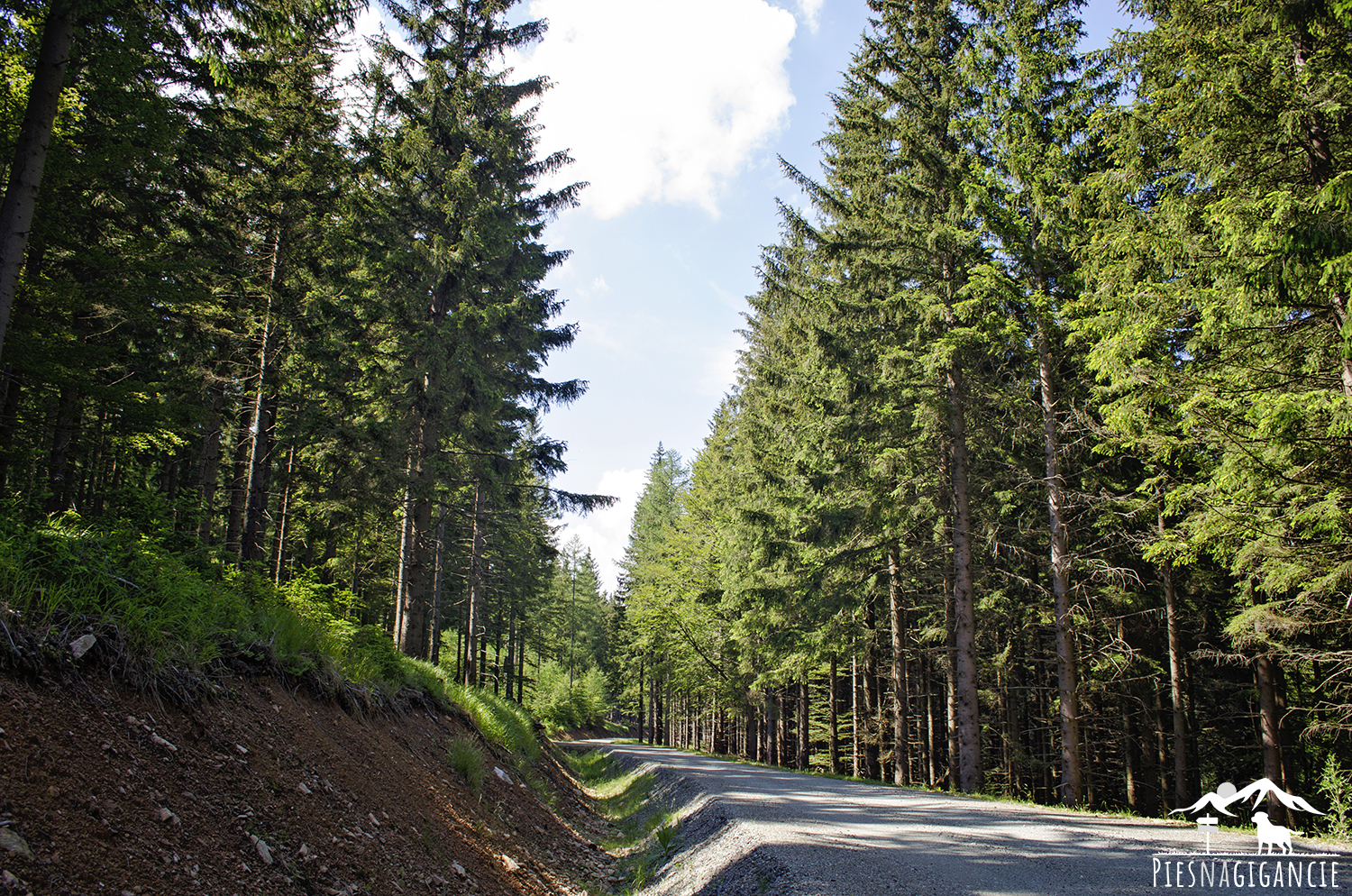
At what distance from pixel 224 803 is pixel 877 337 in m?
15.6

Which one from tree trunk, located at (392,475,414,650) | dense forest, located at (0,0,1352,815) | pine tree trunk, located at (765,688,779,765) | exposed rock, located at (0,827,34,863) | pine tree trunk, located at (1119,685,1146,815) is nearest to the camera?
exposed rock, located at (0,827,34,863)

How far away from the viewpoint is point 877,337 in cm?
1625

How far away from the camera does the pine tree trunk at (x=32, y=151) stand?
5.86 metres

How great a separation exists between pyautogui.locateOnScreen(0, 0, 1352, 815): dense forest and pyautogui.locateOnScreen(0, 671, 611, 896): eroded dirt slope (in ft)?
5.76

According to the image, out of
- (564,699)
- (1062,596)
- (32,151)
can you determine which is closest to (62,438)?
(32,151)

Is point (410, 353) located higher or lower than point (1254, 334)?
higher

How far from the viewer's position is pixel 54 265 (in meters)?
11.9

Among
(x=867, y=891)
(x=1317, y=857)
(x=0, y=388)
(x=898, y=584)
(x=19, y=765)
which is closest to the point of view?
(x=19, y=765)

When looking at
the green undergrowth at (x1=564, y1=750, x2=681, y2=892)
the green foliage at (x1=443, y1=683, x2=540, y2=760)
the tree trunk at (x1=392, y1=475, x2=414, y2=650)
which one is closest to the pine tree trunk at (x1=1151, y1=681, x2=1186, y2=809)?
the green undergrowth at (x1=564, y1=750, x2=681, y2=892)

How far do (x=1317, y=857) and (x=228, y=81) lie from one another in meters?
15.0

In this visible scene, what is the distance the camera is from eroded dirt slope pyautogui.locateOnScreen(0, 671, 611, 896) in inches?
109

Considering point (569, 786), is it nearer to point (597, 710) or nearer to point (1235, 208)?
point (1235, 208)

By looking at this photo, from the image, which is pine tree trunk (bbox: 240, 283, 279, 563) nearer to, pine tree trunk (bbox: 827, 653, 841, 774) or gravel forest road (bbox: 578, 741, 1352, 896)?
gravel forest road (bbox: 578, 741, 1352, 896)

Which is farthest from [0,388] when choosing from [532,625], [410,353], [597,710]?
[597,710]
